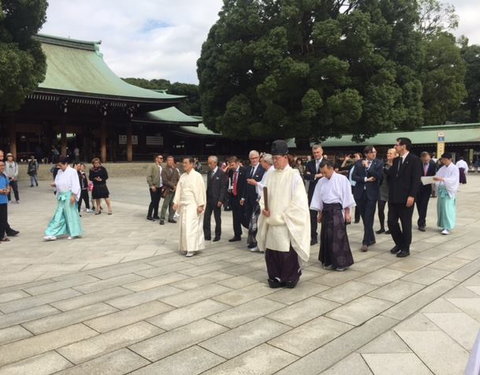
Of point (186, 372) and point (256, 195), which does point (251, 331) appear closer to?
point (186, 372)

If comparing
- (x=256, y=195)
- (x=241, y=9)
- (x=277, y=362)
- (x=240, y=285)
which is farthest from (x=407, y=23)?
(x=277, y=362)

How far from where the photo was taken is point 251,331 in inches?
148

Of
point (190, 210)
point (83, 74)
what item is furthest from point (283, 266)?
Result: point (83, 74)

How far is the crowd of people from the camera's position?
501 cm

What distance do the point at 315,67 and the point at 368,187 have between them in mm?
16765

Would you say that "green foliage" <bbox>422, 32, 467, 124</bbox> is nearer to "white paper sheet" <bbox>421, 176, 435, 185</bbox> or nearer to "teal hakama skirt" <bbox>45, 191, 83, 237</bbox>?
"white paper sheet" <bbox>421, 176, 435, 185</bbox>

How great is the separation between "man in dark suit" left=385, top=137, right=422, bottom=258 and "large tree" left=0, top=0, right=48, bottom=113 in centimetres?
1135

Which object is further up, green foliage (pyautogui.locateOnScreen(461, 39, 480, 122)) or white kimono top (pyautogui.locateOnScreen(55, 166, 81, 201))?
green foliage (pyautogui.locateOnScreen(461, 39, 480, 122))

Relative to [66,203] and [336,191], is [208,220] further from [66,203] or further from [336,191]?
[336,191]

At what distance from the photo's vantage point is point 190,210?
22.9ft

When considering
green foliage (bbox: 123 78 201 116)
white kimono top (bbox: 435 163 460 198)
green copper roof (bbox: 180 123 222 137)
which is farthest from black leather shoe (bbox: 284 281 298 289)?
green foliage (bbox: 123 78 201 116)

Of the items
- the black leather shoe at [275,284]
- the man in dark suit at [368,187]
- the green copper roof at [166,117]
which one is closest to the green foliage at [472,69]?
the green copper roof at [166,117]

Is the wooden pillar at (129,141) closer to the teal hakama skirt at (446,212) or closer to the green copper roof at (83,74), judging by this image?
the green copper roof at (83,74)

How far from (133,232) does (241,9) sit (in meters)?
19.2
